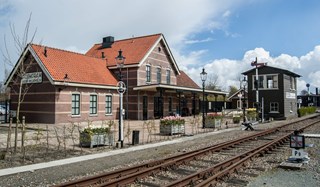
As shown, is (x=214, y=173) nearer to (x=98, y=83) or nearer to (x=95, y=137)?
(x=95, y=137)

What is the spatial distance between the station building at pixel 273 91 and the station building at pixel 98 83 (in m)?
5.86

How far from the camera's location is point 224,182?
746 centimetres

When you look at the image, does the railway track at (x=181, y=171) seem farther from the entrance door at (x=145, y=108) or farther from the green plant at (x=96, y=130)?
the entrance door at (x=145, y=108)

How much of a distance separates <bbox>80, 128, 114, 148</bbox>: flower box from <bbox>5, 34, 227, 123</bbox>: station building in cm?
459

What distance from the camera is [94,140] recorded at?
1305 cm

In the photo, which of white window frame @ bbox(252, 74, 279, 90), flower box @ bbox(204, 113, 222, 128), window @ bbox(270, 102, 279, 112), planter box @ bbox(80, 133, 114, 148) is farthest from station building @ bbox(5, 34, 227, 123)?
window @ bbox(270, 102, 279, 112)

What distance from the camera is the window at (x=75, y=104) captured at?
77.6 ft

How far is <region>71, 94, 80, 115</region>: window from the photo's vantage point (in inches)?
931

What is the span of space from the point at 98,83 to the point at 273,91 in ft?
73.3

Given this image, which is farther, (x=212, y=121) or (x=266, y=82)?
(x=266, y=82)

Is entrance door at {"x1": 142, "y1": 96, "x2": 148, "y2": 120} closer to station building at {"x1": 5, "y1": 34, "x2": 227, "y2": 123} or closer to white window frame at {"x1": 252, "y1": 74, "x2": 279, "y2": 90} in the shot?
station building at {"x1": 5, "y1": 34, "x2": 227, "y2": 123}

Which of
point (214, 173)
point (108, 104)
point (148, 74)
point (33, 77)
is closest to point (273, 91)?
point (148, 74)

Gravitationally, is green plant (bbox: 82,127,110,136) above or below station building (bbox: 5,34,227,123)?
below

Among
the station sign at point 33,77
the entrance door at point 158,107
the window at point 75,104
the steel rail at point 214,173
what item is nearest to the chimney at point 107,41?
the entrance door at point 158,107
